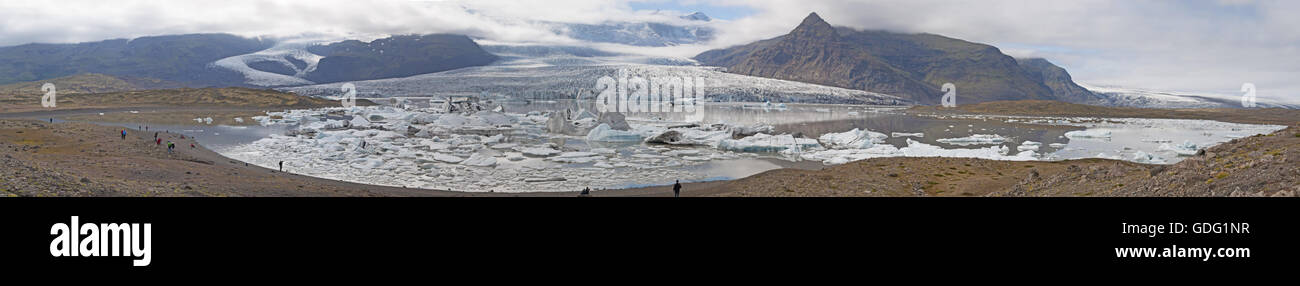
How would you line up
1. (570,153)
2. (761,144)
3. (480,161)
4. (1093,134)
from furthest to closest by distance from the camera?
(1093,134) < (761,144) < (570,153) < (480,161)

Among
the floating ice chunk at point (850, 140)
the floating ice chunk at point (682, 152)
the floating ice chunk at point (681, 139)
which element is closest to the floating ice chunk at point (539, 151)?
the floating ice chunk at point (682, 152)

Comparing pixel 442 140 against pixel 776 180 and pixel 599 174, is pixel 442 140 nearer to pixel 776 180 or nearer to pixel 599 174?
pixel 599 174

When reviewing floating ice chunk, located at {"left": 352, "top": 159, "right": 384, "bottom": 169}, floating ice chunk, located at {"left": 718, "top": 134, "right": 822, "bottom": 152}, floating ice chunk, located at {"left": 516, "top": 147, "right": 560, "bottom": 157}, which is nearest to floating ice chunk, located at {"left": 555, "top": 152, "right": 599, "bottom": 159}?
floating ice chunk, located at {"left": 516, "top": 147, "right": 560, "bottom": 157}

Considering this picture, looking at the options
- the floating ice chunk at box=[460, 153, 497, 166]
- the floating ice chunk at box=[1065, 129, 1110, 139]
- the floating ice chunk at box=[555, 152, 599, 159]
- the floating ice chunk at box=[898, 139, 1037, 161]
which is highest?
the floating ice chunk at box=[1065, 129, 1110, 139]

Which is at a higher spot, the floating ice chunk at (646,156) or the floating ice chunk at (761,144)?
the floating ice chunk at (761,144)

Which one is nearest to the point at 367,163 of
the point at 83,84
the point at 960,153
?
the point at 960,153

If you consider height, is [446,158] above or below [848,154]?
below

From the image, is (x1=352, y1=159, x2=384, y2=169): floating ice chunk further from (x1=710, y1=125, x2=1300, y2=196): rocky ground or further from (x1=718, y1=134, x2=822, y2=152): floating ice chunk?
(x1=718, y1=134, x2=822, y2=152): floating ice chunk

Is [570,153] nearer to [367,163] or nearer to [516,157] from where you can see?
[516,157]

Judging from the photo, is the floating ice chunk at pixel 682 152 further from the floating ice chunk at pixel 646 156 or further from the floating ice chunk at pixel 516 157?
the floating ice chunk at pixel 516 157

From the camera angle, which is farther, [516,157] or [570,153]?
[570,153]

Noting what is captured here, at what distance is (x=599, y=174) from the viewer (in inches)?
971

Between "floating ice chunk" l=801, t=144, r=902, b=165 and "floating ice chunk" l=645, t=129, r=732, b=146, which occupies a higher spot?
"floating ice chunk" l=645, t=129, r=732, b=146
